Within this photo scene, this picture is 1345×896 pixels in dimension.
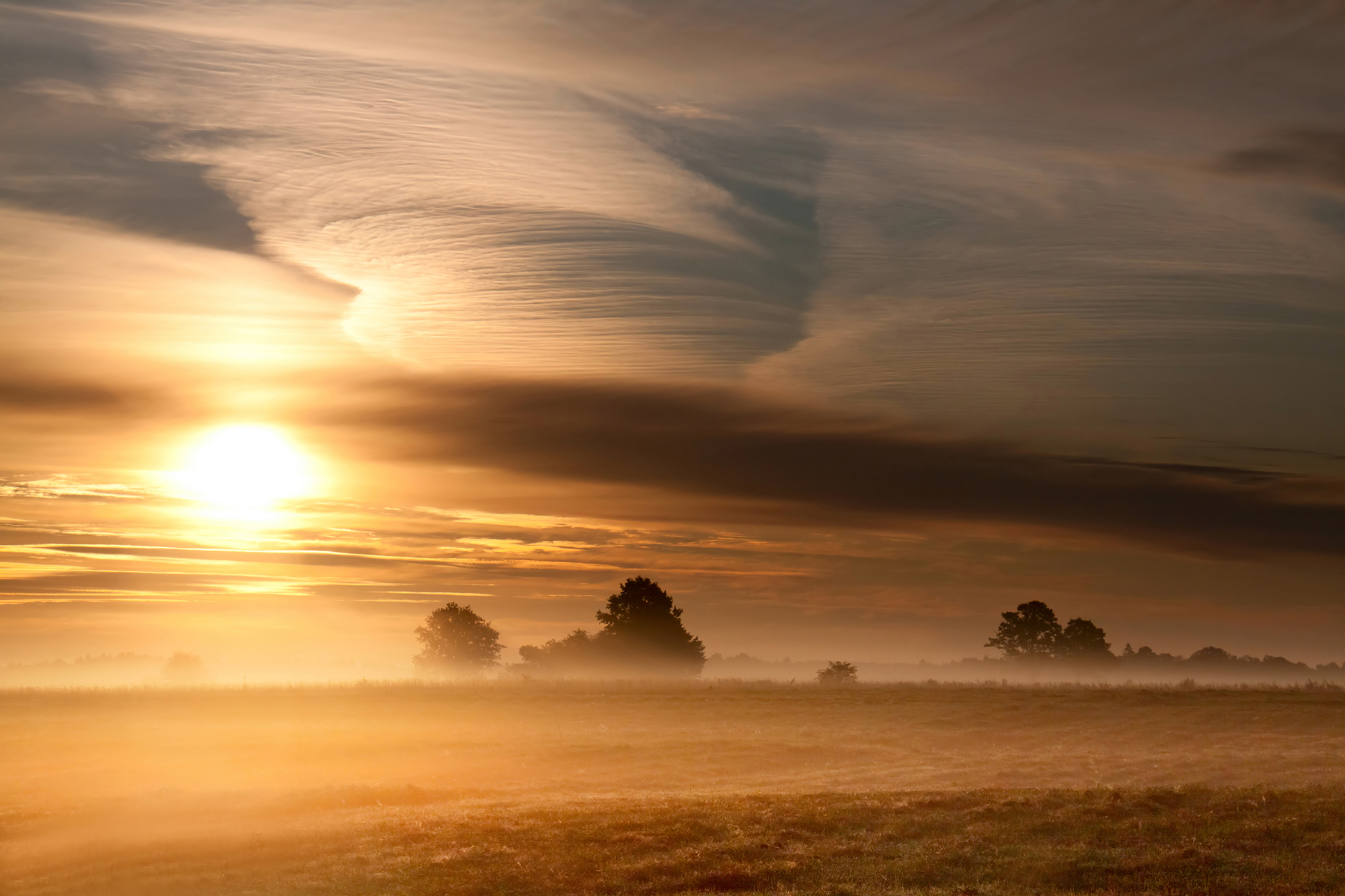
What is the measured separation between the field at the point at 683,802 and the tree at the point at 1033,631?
59.7 metres

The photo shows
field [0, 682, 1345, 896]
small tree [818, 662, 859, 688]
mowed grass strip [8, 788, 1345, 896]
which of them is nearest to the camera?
mowed grass strip [8, 788, 1345, 896]

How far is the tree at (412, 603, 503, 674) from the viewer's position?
11588cm

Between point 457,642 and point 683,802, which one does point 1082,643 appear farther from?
point 683,802

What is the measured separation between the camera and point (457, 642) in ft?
383

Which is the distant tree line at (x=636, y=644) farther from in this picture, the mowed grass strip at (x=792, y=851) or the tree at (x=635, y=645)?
the mowed grass strip at (x=792, y=851)

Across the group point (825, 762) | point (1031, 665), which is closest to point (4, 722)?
point (825, 762)

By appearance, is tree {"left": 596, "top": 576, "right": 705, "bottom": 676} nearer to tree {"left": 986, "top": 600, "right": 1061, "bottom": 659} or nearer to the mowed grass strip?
tree {"left": 986, "top": 600, "right": 1061, "bottom": 659}

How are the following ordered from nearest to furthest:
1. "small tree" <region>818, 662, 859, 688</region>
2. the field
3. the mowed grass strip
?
the mowed grass strip < the field < "small tree" <region>818, 662, 859, 688</region>

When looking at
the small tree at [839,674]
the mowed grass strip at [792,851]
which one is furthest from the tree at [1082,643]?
the mowed grass strip at [792,851]

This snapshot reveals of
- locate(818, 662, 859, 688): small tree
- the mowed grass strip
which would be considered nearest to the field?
the mowed grass strip

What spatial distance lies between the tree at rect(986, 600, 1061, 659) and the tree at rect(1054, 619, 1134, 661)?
78 centimetres

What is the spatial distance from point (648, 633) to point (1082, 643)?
159 ft

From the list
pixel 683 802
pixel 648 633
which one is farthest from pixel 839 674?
pixel 683 802

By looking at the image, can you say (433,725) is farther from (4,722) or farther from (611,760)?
(4,722)
